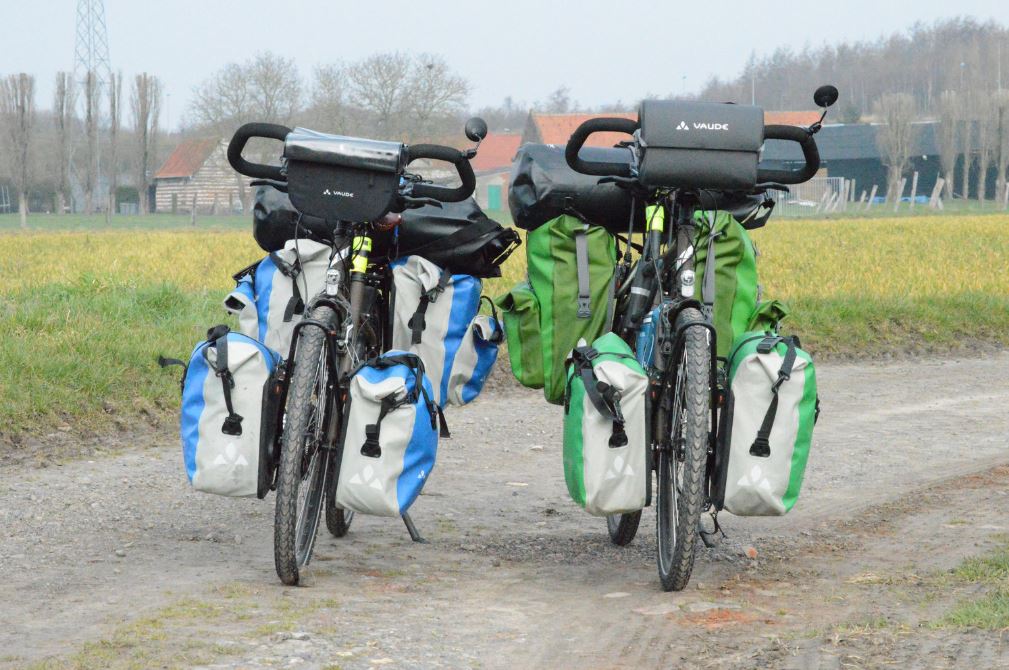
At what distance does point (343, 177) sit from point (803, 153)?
1634 millimetres

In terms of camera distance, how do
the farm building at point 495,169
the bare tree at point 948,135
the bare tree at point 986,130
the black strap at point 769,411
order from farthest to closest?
the farm building at point 495,169 < the bare tree at point 986,130 < the bare tree at point 948,135 < the black strap at point 769,411

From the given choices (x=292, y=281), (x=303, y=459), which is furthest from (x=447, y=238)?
(x=303, y=459)

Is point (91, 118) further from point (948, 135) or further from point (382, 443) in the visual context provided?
point (382, 443)

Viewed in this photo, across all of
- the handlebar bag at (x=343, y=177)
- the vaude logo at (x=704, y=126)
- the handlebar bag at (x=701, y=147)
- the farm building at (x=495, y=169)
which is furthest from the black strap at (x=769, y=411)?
the farm building at (x=495, y=169)

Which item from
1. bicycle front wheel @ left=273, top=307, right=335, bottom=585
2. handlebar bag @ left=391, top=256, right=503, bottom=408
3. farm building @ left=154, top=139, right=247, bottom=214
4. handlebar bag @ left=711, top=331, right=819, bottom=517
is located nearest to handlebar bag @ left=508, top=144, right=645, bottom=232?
handlebar bag @ left=391, top=256, right=503, bottom=408

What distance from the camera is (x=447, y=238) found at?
5.12 m

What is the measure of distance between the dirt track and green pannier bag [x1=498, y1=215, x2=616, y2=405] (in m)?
0.81

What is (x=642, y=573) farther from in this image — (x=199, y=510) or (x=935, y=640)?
(x=199, y=510)

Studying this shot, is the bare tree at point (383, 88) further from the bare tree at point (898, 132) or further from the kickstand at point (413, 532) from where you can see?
the kickstand at point (413, 532)

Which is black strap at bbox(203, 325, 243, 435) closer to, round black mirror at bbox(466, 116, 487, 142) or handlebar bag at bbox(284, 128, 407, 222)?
handlebar bag at bbox(284, 128, 407, 222)

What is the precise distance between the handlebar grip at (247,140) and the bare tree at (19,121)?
5326cm

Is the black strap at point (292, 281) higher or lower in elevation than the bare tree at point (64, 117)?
lower

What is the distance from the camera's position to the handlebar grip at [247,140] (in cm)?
449

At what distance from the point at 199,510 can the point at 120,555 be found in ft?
2.82
